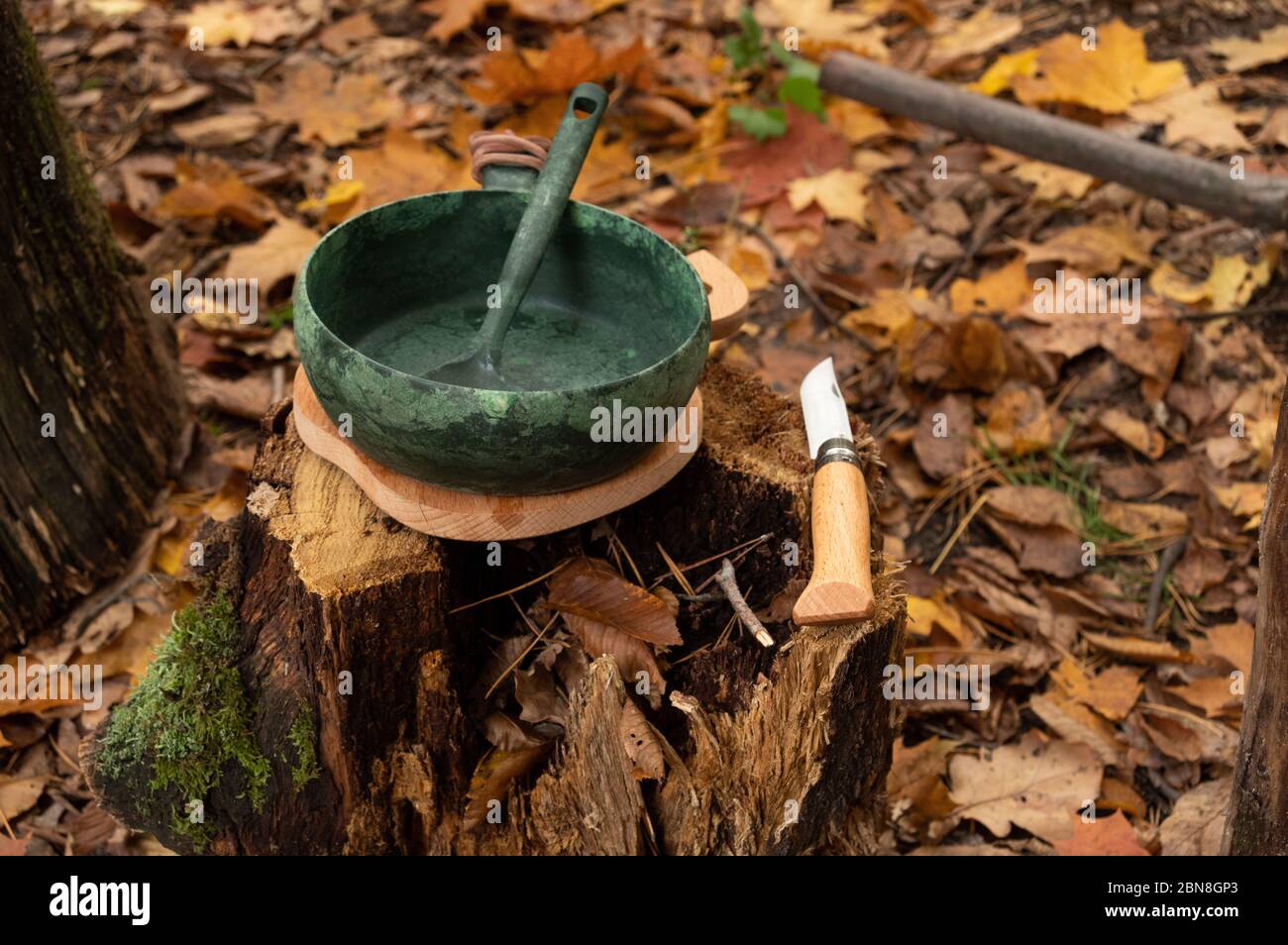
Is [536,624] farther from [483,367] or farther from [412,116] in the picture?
[412,116]

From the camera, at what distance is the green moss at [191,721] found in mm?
1987

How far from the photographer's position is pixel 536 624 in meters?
2.07

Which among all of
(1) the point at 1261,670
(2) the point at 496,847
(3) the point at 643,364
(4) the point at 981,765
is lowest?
(4) the point at 981,765

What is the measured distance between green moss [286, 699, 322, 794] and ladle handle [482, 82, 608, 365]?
0.62 m

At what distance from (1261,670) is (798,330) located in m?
1.84

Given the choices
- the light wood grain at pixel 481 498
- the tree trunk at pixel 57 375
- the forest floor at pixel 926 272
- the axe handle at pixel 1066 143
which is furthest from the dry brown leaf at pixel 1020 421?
the tree trunk at pixel 57 375

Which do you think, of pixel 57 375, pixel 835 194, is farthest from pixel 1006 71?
pixel 57 375

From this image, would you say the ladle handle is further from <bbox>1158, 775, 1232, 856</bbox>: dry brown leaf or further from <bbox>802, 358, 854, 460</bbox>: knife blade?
<bbox>1158, 775, 1232, 856</bbox>: dry brown leaf

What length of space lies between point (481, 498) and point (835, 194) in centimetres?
227

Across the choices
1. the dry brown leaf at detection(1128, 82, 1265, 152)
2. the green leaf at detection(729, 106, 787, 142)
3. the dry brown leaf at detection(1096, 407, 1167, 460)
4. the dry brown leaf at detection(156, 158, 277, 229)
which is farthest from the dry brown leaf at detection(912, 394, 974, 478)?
the dry brown leaf at detection(156, 158, 277, 229)

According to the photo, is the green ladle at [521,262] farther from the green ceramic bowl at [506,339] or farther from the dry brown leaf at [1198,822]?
the dry brown leaf at [1198,822]

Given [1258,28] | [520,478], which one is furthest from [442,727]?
[1258,28]

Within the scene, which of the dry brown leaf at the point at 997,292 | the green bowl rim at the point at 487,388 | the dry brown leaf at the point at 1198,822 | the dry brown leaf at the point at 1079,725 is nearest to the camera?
the green bowl rim at the point at 487,388

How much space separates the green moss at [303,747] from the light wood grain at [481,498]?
0.34m
